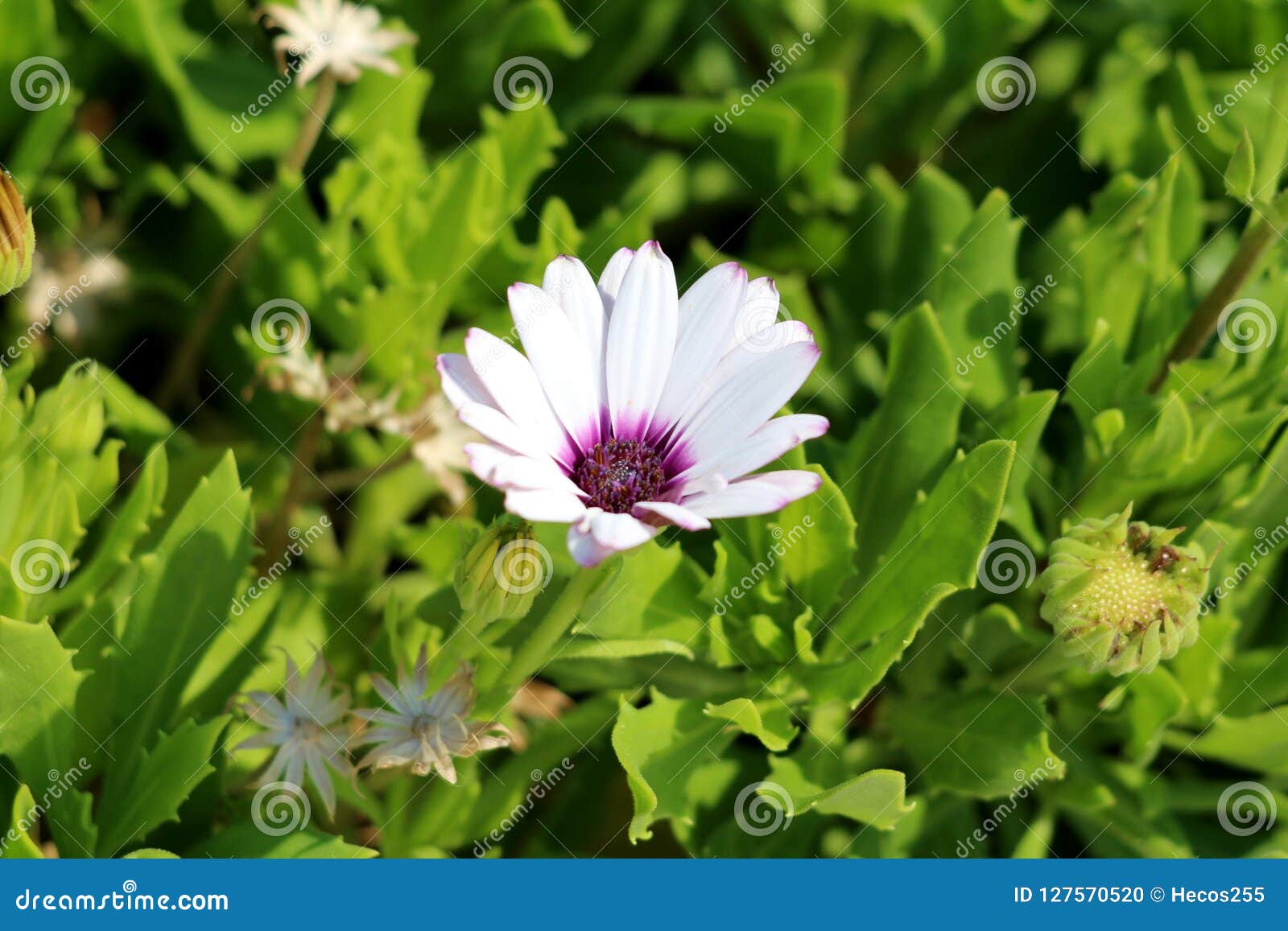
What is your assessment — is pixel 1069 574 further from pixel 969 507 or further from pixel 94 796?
pixel 94 796

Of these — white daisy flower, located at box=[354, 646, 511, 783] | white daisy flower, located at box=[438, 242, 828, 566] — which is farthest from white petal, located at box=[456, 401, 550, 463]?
white daisy flower, located at box=[354, 646, 511, 783]

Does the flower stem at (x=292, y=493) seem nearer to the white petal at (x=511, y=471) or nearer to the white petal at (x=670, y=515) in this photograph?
the white petal at (x=511, y=471)

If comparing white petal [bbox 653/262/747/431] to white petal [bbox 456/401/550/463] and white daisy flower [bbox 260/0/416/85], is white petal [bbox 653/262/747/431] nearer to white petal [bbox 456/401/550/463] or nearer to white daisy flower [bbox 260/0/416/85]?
white petal [bbox 456/401/550/463]

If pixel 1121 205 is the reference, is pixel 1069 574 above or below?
below

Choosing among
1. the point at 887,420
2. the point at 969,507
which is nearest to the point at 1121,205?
the point at 887,420

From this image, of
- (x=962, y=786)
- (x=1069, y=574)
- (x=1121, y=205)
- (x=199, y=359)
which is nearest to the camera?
(x=1069, y=574)

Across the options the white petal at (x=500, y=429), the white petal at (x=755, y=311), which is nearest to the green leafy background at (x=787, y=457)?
the white petal at (x=500, y=429)

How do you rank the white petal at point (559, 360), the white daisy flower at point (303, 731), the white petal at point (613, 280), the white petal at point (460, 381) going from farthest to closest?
the white daisy flower at point (303, 731) → the white petal at point (613, 280) → the white petal at point (559, 360) → the white petal at point (460, 381)
